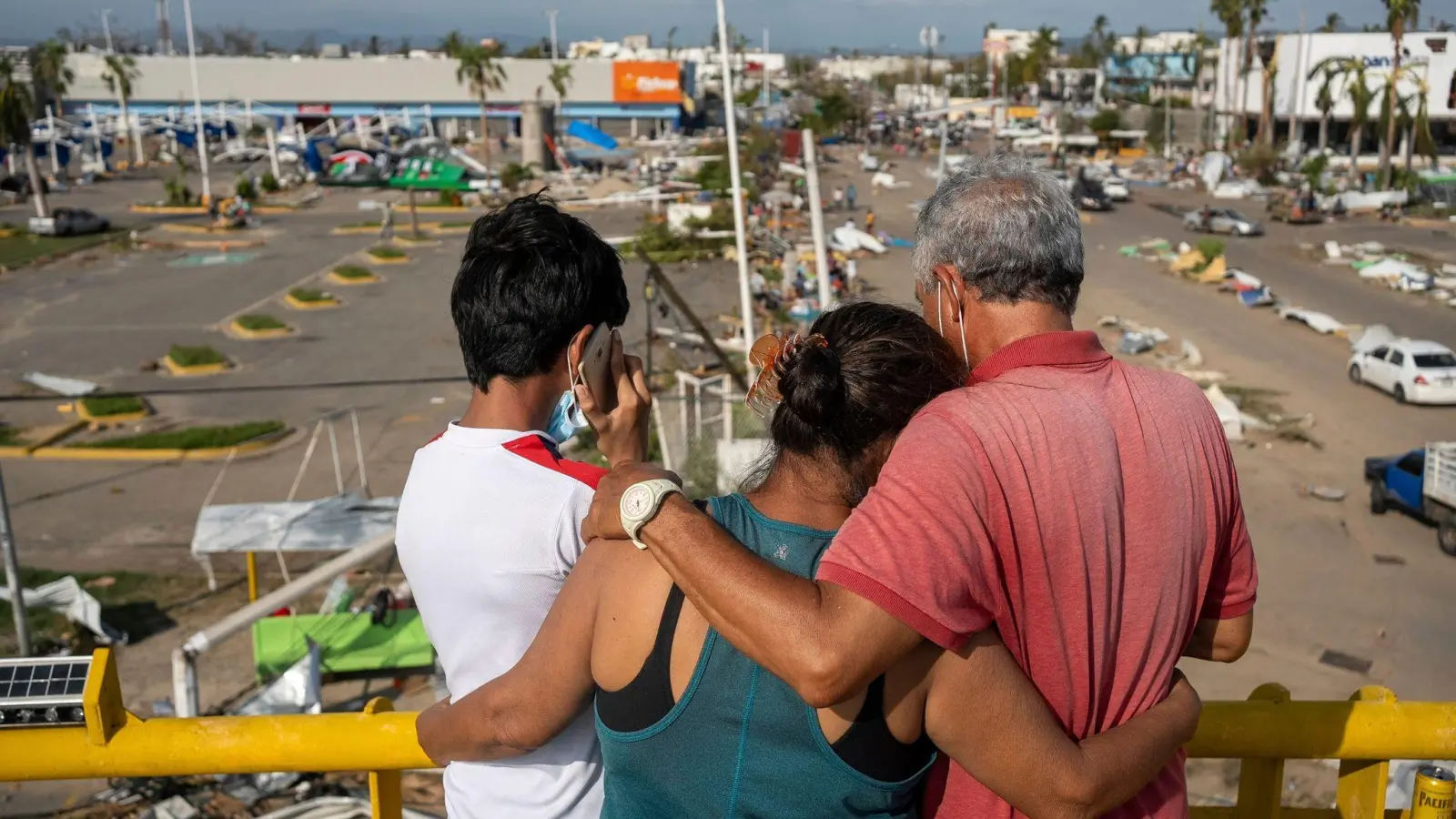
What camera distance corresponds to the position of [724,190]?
131 feet

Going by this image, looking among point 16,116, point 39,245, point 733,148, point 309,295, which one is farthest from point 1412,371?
point 16,116

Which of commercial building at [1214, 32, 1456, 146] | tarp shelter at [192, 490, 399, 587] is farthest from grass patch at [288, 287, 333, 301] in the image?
commercial building at [1214, 32, 1456, 146]

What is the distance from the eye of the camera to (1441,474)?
47.9 ft

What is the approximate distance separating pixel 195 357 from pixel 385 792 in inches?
928

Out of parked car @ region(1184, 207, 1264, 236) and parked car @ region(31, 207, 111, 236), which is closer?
parked car @ region(1184, 207, 1264, 236)

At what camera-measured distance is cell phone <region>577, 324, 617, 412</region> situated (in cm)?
225

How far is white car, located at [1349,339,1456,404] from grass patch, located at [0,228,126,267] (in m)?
35.3

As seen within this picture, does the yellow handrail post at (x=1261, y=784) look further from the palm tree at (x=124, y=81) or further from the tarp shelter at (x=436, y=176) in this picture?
the palm tree at (x=124, y=81)

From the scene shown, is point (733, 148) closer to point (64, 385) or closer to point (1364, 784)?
point (1364, 784)

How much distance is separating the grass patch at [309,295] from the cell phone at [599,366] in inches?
1167

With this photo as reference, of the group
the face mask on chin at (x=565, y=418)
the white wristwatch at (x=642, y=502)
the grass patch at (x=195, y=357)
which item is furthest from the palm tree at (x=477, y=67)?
the white wristwatch at (x=642, y=502)

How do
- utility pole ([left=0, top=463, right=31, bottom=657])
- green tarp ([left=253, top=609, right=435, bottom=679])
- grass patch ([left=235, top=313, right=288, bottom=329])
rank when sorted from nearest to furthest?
utility pole ([left=0, top=463, right=31, bottom=657]), green tarp ([left=253, top=609, right=435, bottom=679]), grass patch ([left=235, top=313, right=288, bottom=329])

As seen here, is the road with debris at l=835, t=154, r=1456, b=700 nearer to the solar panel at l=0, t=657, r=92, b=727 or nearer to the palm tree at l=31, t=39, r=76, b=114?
the solar panel at l=0, t=657, r=92, b=727

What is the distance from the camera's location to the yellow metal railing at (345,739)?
235 centimetres
